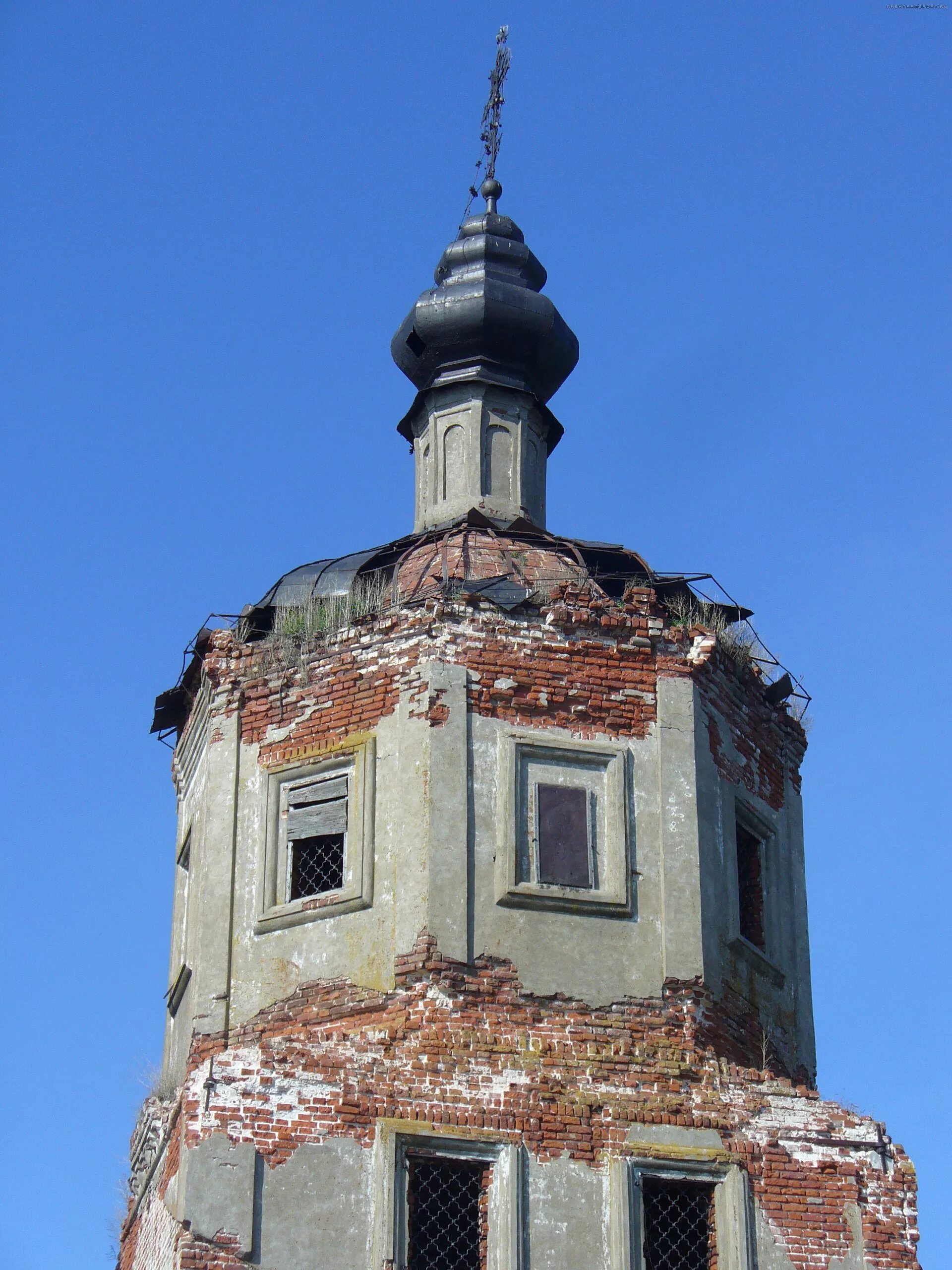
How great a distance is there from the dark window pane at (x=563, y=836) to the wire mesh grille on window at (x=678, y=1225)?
9.03 ft

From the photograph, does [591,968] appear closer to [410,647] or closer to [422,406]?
[410,647]

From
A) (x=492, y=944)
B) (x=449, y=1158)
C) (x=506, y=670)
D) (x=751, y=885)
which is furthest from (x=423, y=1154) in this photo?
(x=751, y=885)

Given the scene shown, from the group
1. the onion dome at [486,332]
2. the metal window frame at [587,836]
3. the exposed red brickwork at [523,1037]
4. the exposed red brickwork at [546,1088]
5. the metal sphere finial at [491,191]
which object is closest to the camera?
the exposed red brickwork at [546,1088]

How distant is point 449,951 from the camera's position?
20.7 meters

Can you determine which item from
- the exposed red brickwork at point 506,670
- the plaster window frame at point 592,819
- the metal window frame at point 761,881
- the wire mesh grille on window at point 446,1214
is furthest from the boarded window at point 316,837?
the metal window frame at point 761,881

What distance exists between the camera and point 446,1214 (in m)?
19.5

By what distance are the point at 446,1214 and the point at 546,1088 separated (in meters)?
1.34

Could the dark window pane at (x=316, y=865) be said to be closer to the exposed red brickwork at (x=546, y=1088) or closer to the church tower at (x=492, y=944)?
the church tower at (x=492, y=944)

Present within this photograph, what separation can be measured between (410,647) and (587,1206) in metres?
5.33

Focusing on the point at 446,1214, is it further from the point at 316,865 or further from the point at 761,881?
the point at 761,881

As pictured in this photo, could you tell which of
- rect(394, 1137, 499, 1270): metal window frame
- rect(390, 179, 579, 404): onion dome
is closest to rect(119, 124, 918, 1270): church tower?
rect(394, 1137, 499, 1270): metal window frame

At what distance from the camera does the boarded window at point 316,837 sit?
71.5ft

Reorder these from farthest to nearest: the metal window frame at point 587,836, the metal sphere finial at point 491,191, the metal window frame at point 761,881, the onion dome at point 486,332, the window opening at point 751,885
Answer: the metal sphere finial at point 491,191, the onion dome at point 486,332, the window opening at point 751,885, the metal window frame at point 761,881, the metal window frame at point 587,836

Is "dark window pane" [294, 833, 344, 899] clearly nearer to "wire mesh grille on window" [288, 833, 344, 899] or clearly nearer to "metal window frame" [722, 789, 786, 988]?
"wire mesh grille on window" [288, 833, 344, 899]
